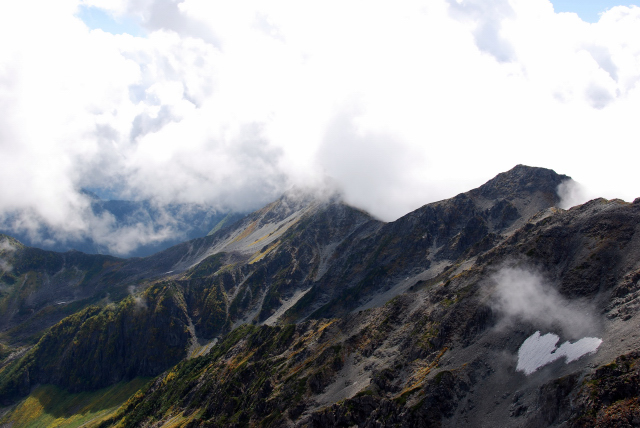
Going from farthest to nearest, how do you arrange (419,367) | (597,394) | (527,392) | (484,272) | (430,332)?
(484,272), (430,332), (419,367), (527,392), (597,394)

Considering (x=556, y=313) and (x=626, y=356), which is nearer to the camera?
(x=626, y=356)

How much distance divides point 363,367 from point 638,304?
297ft

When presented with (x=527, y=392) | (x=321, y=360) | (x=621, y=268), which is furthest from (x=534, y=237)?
(x=321, y=360)

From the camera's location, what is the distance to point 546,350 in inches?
4218

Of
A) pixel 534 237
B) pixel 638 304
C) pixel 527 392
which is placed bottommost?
pixel 527 392

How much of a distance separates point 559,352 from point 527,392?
51.6 feet

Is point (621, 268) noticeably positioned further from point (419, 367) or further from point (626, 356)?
point (419, 367)

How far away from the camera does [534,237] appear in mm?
163875

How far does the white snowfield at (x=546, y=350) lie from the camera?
97.8 metres

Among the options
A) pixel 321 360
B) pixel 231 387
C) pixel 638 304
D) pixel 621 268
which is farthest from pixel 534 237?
pixel 231 387

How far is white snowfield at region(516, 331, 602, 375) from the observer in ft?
321

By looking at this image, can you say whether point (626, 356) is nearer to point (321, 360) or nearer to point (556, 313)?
point (556, 313)

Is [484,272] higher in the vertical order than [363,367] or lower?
higher

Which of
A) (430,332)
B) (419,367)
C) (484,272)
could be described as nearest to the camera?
(419,367)
